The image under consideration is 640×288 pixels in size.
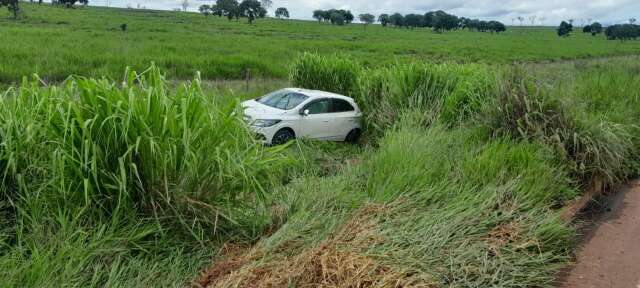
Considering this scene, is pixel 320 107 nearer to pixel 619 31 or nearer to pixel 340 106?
pixel 340 106

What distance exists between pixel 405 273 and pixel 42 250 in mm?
Answer: 2317

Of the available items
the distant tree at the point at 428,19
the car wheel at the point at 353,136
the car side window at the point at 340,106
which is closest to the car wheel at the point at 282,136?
the car side window at the point at 340,106

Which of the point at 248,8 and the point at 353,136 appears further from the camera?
the point at 248,8

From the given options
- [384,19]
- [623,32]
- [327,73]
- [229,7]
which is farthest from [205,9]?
[327,73]

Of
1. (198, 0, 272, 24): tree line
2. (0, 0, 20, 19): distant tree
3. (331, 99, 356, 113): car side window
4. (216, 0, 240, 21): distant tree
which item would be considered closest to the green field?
(331, 99, 356, 113): car side window

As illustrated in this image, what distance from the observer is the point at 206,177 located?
3623mm

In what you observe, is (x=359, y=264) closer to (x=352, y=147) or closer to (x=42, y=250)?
(x=42, y=250)

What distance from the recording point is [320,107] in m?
10.5

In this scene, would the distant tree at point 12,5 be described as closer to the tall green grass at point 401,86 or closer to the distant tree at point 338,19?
the tall green grass at point 401,86

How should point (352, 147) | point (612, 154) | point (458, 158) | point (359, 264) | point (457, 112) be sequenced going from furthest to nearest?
point (352, 147), point (457, 112), point (612, 154), point (458, 158), point (359, 264)

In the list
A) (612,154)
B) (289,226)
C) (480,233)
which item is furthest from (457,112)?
(289,226)

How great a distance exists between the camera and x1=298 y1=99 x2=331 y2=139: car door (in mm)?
10141

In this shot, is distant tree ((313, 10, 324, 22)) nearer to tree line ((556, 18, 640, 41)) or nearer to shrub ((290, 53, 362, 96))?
tree line ((556, 18, 640, 41))

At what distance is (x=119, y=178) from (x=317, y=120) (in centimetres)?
717
